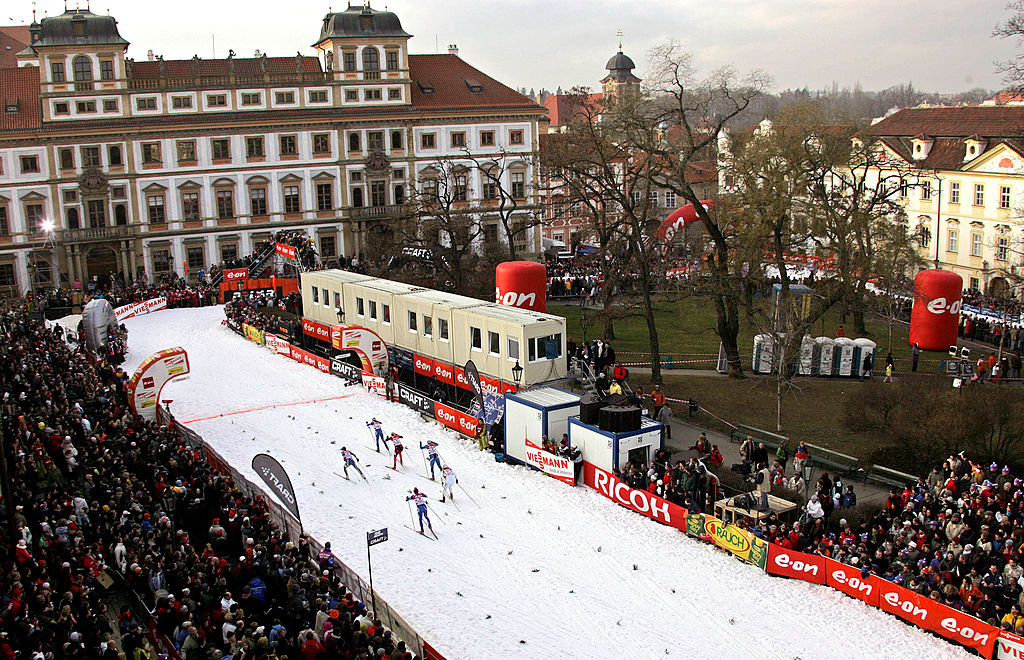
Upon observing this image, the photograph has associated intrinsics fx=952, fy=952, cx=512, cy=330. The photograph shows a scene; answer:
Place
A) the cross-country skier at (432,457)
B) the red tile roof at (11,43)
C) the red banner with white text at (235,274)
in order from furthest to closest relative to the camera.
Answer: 1. the red tile roof at (11,43)
2. the red banner with white text at (235,274)
3. the cross-country skier at (432,457)

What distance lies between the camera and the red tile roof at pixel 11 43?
272 ft

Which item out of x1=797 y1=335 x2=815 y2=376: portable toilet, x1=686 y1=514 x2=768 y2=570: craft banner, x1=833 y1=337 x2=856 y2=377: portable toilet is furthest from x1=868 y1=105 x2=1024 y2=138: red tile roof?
x1=686 y1=514 x2=768 y2=570: craft banner

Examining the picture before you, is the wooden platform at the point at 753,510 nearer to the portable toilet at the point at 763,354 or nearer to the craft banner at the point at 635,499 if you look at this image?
the craft banner at the point at 635,499

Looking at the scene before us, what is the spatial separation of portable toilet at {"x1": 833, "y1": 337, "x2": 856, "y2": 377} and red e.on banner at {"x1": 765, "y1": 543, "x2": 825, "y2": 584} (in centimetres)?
1751

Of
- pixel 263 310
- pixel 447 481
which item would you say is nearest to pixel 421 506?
pixel 447 481

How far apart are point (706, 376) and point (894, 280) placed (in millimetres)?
10449

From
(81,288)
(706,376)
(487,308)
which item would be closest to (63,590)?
(487,308)

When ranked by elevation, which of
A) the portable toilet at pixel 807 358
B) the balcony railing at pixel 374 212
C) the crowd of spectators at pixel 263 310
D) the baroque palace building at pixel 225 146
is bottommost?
the portable toilet at pixel 807 358

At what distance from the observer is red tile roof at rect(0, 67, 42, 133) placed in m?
59.2

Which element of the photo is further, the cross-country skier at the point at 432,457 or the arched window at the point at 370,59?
the arched window at the point at 370,59

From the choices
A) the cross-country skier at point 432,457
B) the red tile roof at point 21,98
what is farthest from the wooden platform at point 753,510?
the red tile roof at point 21,98

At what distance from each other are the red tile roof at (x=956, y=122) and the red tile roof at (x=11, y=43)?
7059cm

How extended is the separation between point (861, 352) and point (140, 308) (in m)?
37.5

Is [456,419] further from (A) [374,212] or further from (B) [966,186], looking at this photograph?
(B) [966,186]
